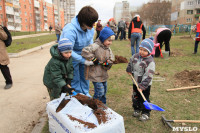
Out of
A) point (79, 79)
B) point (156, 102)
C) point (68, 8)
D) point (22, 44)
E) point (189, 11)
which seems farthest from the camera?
point (68, 8)

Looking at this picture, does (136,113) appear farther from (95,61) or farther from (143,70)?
(95,61)

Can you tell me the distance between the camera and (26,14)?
54750mm

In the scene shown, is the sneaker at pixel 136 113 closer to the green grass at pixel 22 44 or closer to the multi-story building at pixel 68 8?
the green grass at pixel 22 44

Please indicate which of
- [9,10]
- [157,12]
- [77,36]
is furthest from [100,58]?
[157,12]

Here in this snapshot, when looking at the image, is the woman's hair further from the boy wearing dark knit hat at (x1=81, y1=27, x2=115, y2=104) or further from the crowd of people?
Answer: the boy wearing dark knit hat at (x1=81, y1=27, x2=115, y2=104)

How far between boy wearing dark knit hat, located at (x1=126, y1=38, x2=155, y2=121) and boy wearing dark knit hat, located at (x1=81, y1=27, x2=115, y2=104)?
17.5 inches

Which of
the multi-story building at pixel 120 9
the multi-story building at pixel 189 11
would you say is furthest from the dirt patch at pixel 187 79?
the multi-story building at pixel 120 9

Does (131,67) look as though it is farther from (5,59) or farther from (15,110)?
(5,59)

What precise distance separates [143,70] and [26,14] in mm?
60216

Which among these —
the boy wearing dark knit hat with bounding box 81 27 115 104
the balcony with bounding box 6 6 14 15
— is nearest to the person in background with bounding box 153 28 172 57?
the boy wearing dark knit hat with bounding box 81 27 115 104

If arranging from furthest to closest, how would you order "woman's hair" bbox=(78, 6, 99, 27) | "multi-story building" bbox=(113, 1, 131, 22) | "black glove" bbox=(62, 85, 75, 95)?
"multi-story building" bbox=(113, 1, 131, 22) → "woman's hair" bbox=(78, 6, 99, 27) → "black glove" bbox=(62, 85, 75, 95)

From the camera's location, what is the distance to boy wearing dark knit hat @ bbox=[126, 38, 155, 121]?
105 inches

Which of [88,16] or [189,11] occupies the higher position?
[189,11]

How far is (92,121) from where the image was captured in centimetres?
191
